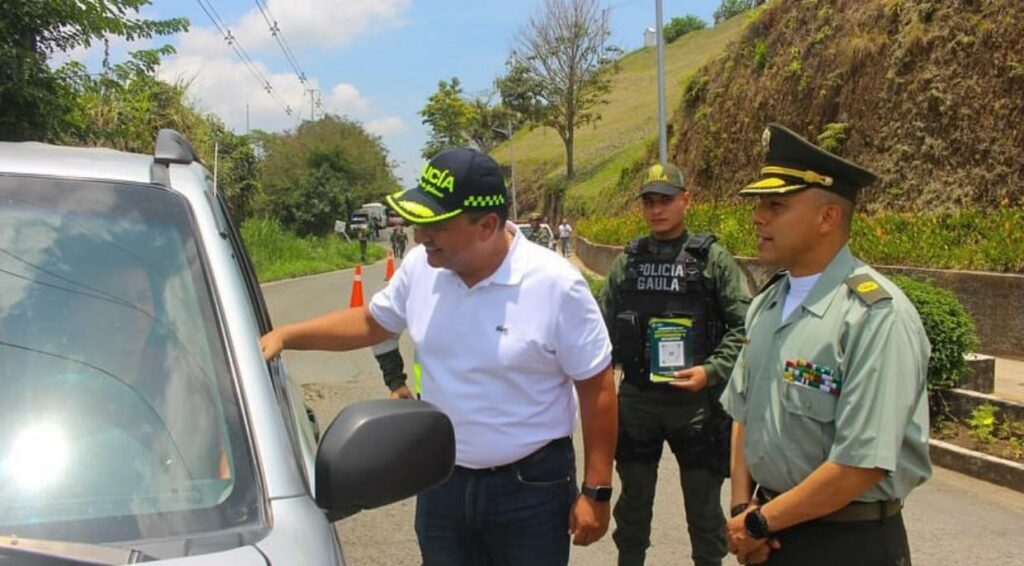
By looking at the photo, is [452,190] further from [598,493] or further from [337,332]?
[598,493]

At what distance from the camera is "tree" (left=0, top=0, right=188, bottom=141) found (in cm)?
776

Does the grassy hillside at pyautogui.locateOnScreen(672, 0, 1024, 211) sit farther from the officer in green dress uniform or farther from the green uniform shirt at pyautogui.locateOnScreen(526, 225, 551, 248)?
the officer in green dress uniform

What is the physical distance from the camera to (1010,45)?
459 inches

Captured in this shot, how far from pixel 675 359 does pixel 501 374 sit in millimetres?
1363

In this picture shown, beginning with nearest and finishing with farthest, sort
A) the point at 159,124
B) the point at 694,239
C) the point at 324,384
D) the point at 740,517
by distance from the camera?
the point at 740,517 → the point at 694,239 → the point at 324,384 → the point at 159,124

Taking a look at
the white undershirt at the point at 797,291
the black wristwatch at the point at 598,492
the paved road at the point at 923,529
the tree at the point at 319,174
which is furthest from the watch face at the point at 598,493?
the tree at the point at 319,174

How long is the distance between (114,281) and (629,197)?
3127 centimetres

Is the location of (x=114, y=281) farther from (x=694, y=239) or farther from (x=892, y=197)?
(x=892, y=197)

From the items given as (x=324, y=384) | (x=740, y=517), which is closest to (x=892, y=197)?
(x=324, y=384)

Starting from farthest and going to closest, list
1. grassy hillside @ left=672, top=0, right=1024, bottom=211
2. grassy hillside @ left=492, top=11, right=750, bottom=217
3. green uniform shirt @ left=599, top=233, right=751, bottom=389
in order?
grassy hillside @ left=492, top=11, right=750, bottom=217
grassy hillside @ left=672, top=0, right=1024, bottom=211
green uniform shirt @ left=599, top=233, right=751, bottom=389

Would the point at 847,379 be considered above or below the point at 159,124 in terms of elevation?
below

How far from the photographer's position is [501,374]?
2471 millimetres

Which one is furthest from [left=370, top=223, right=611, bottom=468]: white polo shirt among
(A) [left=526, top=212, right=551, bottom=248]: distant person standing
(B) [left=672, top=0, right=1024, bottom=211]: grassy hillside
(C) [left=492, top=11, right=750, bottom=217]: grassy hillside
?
(A) [left=526, top=212, right=551, bottom=248]: distant person standing

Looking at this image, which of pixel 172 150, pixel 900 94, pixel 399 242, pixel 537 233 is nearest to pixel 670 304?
pixel 172 150
